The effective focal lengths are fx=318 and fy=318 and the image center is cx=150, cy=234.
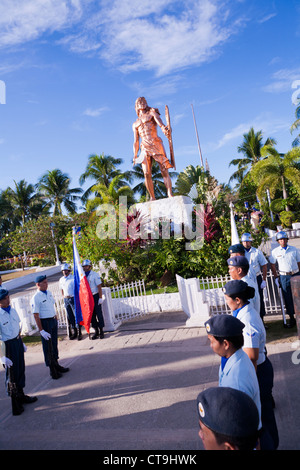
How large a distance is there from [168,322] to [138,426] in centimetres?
366

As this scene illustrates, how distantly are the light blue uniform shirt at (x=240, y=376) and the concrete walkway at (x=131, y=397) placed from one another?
1.09 m

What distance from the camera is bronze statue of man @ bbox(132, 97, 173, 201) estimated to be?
1115 cm

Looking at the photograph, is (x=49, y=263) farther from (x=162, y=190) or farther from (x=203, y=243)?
(x=203, y=243)

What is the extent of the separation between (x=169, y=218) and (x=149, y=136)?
304cm

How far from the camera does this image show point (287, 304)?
577 cm

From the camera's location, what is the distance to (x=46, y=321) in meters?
5.19

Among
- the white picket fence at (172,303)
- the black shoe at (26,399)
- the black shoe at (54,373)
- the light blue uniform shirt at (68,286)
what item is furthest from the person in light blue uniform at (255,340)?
the light blue uniform shirt at (68,286)

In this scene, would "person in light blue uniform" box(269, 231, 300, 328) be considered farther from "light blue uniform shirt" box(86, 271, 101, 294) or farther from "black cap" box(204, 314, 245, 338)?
"black cap" box(204, 314, 245, 338)

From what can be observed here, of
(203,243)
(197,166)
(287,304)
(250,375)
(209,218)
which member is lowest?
(287,304)

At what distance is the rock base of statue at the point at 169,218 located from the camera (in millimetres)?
10312

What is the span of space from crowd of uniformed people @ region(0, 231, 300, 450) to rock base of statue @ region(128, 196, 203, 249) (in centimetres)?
448

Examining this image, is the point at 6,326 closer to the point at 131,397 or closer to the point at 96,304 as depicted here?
the point at 131,397

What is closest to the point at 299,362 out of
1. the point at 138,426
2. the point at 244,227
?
the point at 138,426

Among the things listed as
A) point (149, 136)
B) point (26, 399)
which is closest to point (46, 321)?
point (26, 399)
